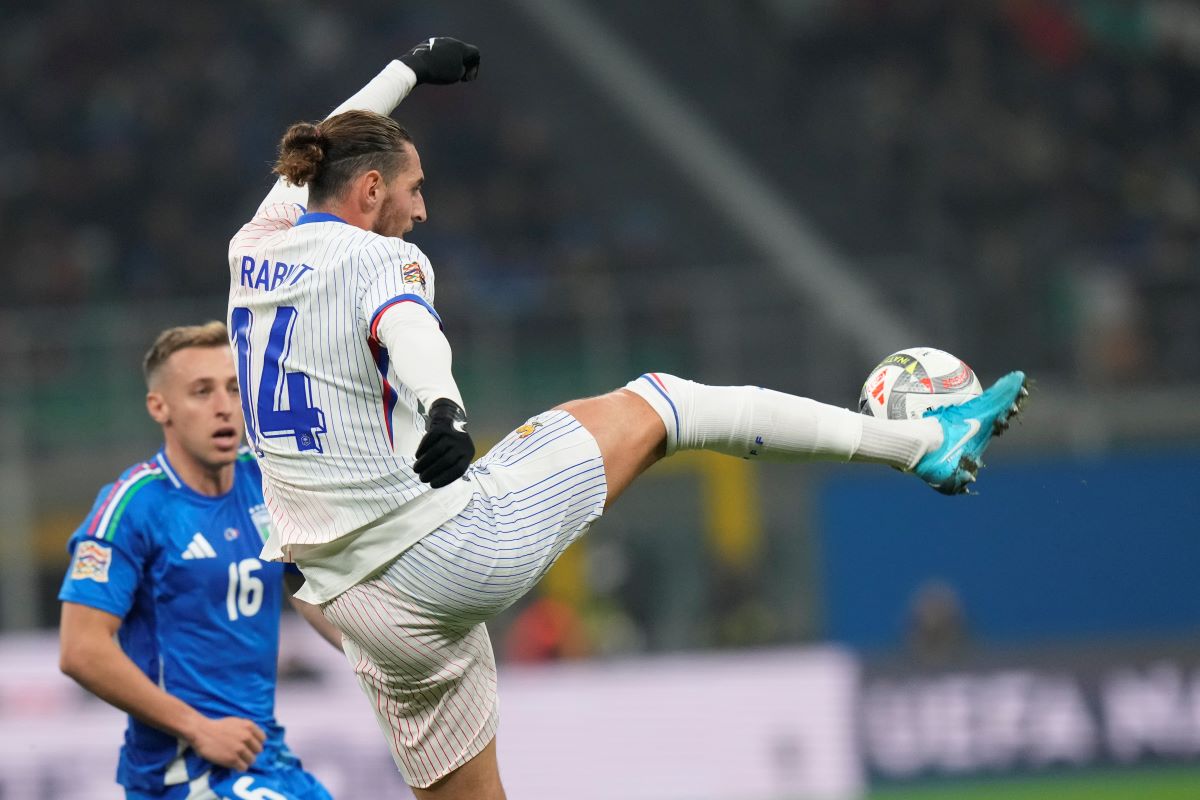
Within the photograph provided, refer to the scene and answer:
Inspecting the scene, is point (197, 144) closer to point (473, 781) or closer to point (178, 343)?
point (178, 343)

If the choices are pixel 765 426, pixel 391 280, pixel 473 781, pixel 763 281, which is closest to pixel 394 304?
pixel 391 280

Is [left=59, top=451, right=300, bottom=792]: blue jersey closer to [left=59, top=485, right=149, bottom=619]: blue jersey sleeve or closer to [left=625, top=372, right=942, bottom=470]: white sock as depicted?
[left=59, top=485, right=149, bottom=619]: blue jersey sleeve

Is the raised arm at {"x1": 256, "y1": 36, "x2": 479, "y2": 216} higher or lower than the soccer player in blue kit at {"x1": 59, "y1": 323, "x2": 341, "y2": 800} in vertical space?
higher

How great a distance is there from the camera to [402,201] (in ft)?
13.4

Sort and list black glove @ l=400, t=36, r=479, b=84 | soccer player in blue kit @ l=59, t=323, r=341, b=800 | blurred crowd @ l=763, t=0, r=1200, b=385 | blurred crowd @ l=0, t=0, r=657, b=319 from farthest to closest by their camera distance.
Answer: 1. blurred crowd @ l=0, t=0, r=657, b=319
2. blurred crowd @ l=763, t=0, r=1200, b=385
3. black glove @ l=400, t=36, r=479, b=84
4. soccer player in blue kit @ l=59, t=323, r=341, b=800

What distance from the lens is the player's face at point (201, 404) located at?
16.3 feet

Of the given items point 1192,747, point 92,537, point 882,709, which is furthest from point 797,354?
point 92,537

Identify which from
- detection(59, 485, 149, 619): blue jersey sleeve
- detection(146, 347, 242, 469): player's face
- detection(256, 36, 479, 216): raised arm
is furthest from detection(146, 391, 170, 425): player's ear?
detection(256, 36, 479, 216): raised arm

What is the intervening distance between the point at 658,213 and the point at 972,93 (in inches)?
133

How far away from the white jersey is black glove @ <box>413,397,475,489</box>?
1.19 ft

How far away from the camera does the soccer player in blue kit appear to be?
4.66 m

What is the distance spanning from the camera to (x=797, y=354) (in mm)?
12516

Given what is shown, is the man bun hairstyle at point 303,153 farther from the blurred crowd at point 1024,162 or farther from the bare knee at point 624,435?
the blurred crowd at point 1024,162

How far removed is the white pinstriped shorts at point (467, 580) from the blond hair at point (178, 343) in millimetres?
1253
